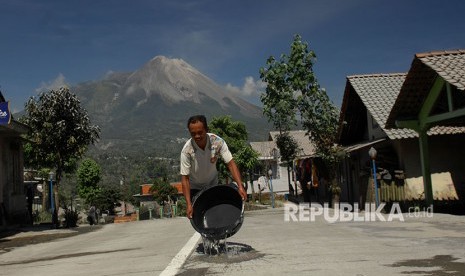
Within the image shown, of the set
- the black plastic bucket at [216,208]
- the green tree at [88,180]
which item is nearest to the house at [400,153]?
the black plastic bucket at [216,208]

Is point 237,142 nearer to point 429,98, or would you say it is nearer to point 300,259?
point 429,98

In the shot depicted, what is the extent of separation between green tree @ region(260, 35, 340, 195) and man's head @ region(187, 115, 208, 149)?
60.0ft

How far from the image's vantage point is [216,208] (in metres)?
5.95

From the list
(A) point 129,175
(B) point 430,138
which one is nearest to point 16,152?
(B) point 430,138

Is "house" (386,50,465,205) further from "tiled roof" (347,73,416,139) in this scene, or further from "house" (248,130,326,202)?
"house" (248,130,326,202)

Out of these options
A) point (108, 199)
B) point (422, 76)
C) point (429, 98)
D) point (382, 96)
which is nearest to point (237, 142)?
point (108, 199)

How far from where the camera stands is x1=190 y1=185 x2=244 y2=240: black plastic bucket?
5805 millimetres

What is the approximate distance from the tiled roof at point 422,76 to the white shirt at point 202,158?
788 centimetres

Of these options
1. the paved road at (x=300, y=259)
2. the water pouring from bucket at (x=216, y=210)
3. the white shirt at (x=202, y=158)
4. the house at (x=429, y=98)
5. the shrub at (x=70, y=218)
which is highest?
the house at (x=429, y=98)

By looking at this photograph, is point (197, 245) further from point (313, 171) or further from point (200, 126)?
point (313, 171)

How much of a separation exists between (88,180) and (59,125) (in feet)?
89.1

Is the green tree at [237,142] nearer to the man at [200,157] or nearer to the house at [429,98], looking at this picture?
the house at [429,98]

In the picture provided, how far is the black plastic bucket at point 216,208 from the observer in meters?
5.80

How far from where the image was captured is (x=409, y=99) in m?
14.8
